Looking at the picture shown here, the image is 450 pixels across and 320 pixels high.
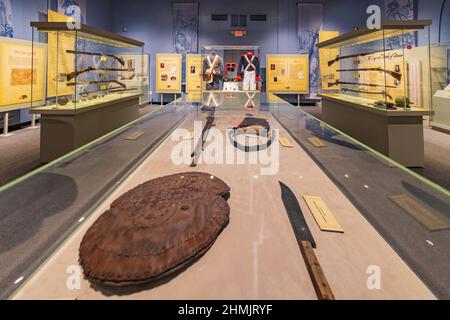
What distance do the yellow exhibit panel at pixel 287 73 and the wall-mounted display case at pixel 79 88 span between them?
539cm

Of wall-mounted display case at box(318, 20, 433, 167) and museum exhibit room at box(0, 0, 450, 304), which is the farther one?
wall-mounted display case at box(318, 20, 433, 167)

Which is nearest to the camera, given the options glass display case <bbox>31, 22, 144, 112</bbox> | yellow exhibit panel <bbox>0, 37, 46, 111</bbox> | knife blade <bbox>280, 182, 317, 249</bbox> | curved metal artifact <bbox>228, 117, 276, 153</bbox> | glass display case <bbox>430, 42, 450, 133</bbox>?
knife blade <bbox>280, 182, 317, 249</bbox>

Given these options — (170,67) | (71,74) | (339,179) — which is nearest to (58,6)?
(170,67)

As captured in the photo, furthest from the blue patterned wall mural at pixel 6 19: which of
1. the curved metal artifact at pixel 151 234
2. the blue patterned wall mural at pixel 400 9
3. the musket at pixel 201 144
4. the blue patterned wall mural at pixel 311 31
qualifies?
the blue patterned wall mural at pixel 400 9

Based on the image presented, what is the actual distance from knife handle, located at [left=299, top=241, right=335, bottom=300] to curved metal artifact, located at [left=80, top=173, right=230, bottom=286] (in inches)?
9.7

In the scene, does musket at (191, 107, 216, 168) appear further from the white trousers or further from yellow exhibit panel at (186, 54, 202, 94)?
yellow exhibit panel at (186, 54, 202, 94)

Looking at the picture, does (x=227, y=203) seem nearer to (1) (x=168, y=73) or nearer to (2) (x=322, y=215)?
(2) (x=322, y=215)

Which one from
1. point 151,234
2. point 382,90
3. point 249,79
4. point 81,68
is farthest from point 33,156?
point 249,79

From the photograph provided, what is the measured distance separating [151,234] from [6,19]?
7.12 m

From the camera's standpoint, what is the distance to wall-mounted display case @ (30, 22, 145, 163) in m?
3.60

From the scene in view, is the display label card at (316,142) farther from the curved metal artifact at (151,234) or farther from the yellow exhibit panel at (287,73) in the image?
the yellow exhibit panel at (287,73)

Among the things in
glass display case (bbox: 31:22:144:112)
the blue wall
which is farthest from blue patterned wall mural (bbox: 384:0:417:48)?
glass display case (bbox: 31:22:144:112)
